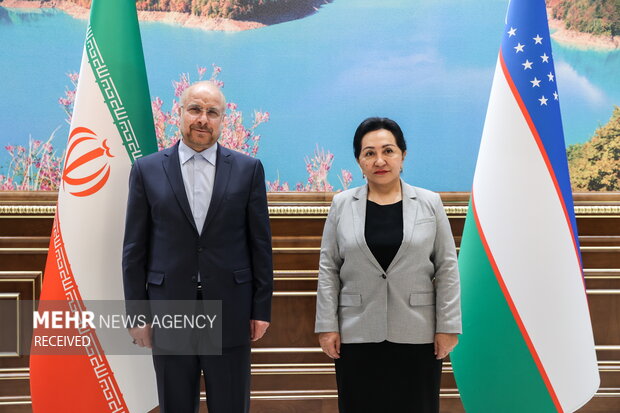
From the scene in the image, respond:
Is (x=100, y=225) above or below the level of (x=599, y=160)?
below

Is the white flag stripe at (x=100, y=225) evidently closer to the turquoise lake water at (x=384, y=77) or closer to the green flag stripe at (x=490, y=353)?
the turquoise lake water at (x=384, y=77)

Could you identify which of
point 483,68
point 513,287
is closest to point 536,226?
point 513,287

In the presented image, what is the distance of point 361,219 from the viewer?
1.80 metres

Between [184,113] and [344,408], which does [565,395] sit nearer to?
[344,408]

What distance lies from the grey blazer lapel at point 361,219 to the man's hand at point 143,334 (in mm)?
760

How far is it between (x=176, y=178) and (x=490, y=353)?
4.51 feet

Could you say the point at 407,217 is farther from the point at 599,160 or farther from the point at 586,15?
the point at 586,15

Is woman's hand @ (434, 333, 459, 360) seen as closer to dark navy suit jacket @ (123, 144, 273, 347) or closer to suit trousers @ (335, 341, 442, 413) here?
suit trousers @ (335, 341, 442, 413)

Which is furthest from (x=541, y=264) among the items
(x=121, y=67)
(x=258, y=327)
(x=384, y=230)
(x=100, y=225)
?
(x=121, y=67)

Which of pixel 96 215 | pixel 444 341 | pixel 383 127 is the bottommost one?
pixel 444 341

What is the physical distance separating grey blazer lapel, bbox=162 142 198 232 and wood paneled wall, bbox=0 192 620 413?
1042mm

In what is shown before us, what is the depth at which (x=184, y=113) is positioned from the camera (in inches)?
71.7

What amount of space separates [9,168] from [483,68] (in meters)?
2.63

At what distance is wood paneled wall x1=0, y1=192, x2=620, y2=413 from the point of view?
2.71 metres
